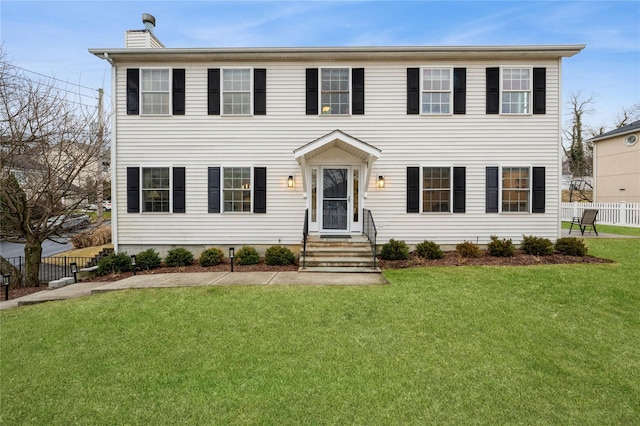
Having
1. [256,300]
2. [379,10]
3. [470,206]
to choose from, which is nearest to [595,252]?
[470,206]

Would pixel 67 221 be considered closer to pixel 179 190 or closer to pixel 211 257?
pixel 179 190

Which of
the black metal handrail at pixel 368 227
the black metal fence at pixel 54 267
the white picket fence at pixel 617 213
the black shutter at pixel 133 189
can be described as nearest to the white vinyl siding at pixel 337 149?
the black shutter at pixel 133 189

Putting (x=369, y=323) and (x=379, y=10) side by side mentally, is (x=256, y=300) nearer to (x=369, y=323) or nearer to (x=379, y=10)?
(x=369, y=323)

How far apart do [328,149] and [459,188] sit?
4.27 m

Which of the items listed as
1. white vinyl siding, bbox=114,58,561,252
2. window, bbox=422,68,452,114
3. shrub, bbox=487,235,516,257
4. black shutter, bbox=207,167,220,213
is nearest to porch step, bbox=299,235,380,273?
white vinyl siding, bbox=114,58,561,252

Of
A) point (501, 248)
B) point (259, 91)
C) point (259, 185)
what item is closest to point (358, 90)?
point (259, 91)

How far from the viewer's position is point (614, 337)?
4.31 meters

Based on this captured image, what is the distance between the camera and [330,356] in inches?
152

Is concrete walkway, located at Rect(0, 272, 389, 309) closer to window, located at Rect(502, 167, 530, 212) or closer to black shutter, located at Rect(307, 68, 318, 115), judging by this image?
black shutter, located at Rect(307, 68, 318, 115)

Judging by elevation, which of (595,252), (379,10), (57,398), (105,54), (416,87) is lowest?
(57,398)

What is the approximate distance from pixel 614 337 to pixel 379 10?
56.2 ft

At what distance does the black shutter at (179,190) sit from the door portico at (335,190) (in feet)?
12.3

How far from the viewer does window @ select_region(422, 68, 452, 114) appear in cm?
975

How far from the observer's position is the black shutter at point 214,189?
9930 millimetres
